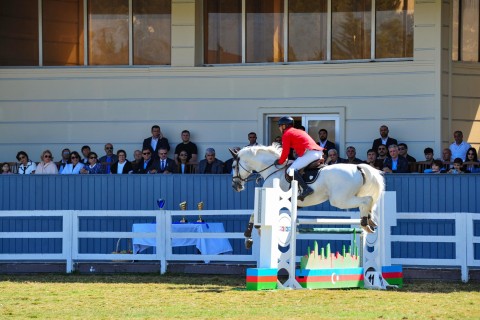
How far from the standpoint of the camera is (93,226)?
2359cm

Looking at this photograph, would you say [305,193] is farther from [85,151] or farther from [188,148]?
[85,151]

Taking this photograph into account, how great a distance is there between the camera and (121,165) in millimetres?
24953

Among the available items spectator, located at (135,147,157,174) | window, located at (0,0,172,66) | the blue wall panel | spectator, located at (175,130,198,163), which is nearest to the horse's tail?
the blue wall panel

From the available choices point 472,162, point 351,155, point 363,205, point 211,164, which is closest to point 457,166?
point 472,162

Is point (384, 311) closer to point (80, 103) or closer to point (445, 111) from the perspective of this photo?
point (445, 111)

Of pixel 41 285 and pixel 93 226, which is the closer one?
pixel 41 285

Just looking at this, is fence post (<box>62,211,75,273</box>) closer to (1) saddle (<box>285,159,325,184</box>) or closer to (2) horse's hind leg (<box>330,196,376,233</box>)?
(1) saddle (<box>285,159,325,184</box>)

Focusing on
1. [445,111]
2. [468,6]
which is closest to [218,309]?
[445,111]

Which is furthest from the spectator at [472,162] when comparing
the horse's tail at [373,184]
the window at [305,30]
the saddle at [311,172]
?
the saddle at [311,172]

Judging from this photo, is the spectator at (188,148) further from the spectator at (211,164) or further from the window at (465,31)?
the window at (465,31)

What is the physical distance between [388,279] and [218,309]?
14.4 feet

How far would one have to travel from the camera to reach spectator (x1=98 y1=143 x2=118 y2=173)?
83.0ft

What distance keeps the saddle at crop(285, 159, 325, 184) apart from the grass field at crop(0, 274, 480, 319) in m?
1.94

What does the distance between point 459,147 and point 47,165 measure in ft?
28.3
